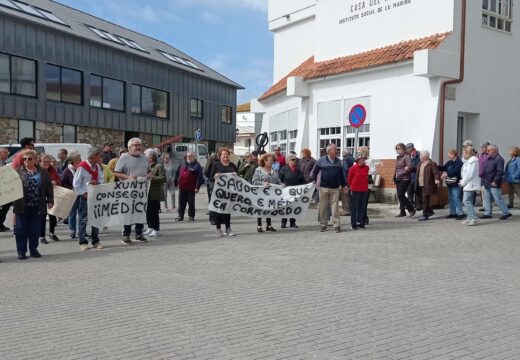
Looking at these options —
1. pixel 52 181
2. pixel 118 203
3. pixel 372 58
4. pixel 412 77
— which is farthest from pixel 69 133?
pixel 118 203

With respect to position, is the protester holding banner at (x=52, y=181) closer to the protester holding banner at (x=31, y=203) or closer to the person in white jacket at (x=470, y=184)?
the protester holding banner at (x=31, y=203)

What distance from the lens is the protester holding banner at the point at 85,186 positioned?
10.6m

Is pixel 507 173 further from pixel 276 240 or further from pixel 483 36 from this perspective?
pixel 276 240

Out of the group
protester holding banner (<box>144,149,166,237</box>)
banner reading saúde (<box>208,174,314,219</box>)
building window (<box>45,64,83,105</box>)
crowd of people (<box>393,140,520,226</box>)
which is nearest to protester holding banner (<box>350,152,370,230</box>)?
banner reading saúde (<box>208,174,314,219</box>)

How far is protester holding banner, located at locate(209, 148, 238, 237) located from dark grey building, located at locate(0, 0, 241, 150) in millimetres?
17322

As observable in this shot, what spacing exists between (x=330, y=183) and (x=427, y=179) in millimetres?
3111

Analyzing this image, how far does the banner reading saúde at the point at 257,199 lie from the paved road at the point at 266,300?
1303 millimetres

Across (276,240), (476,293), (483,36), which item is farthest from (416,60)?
(476,293)

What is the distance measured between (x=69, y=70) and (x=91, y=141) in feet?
13.4

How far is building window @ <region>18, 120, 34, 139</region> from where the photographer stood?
27344 millimetres

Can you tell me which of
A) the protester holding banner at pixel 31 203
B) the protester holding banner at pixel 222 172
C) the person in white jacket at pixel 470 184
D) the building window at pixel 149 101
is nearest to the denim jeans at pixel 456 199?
the person in white jacket at pixel 470 184

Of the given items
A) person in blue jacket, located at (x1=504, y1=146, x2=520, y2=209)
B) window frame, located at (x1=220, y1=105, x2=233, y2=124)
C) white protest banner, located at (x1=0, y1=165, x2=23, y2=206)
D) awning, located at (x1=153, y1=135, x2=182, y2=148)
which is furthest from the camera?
window frame, located at (x1=220, y1=105, x2=233, y2=124)

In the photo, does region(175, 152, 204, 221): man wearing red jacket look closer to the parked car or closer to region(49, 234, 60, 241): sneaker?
region(49, 234, 60, 241): sneaker

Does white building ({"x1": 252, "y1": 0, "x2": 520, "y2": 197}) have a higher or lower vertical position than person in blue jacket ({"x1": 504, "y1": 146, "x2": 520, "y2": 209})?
higher
